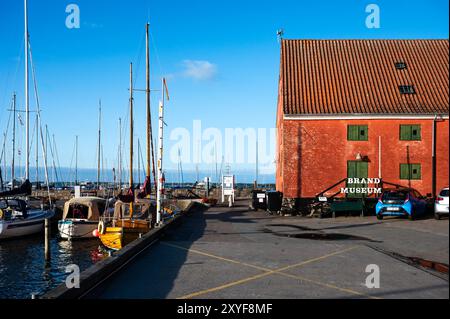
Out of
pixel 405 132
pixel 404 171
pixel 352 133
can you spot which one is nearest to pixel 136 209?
pixel 352 133

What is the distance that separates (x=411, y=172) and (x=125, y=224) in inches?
703

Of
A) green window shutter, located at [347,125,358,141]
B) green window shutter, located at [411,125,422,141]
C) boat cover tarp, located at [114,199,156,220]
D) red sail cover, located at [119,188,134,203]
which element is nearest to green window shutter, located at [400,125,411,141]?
green window shutter, located at [411,125,422,141]

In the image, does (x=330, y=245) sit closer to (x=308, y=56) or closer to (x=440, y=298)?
(x=440, y=298)

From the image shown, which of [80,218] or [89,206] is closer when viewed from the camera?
[89,206]

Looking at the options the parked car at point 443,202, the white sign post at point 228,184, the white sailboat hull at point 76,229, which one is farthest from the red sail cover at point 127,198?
the parked car at point 443,202

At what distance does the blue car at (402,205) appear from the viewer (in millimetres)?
21703

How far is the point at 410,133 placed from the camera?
30.1 m

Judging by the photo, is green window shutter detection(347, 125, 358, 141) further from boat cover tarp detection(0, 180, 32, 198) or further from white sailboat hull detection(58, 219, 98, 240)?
boat cover tarp detection(0, 180, 32, 198)

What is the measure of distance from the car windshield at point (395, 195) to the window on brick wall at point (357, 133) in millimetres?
7717

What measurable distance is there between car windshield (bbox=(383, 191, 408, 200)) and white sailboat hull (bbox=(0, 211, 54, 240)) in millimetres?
20526

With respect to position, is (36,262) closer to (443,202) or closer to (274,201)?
(274,201)

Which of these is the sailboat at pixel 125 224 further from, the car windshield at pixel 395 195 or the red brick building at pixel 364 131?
the car windshield at pixel 395 195

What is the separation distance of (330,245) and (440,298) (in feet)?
24.9

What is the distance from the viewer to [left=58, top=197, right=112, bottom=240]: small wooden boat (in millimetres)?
27078
